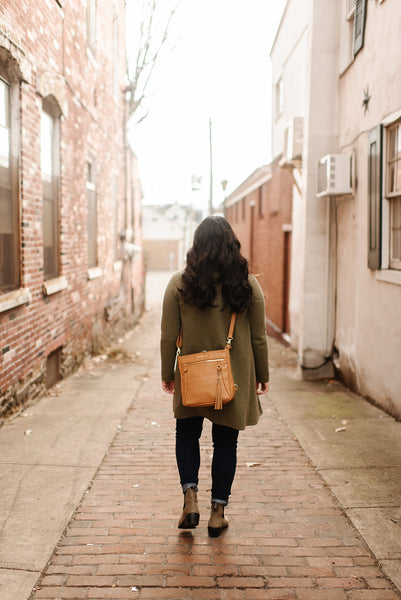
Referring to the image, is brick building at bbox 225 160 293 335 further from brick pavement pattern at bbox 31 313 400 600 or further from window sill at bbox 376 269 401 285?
brick pavement pattern at bbox 31 313 400 600

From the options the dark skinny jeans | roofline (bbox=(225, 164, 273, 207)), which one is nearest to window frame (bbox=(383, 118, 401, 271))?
the dark skinny jeans

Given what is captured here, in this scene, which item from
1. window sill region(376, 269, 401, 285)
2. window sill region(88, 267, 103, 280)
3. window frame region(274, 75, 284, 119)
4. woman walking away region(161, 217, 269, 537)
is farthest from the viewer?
window frame region(274, 75, 284, 119)

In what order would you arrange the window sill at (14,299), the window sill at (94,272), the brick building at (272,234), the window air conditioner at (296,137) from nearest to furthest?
the window sill at (14,299), the window air conditioner at (296,137), the window sill at (94,272), the brick building at (272,234)

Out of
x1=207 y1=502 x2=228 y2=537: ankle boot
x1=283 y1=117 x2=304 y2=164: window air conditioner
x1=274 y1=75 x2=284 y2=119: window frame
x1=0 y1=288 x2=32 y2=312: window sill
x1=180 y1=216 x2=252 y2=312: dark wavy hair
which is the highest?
x1=274 y1=75 x2=284 y2=119: window frame

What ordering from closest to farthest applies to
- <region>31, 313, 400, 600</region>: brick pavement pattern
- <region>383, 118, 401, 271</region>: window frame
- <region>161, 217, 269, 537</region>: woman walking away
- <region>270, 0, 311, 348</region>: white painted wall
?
<region>31, 313, 400, 600</region>: brick pavement pattern, <region>161, 217, 269, 537</region>: woman walking away, <region>383, 118, 401, 271</region>: window frame, <region>270, 0, 311, 348</region>: white painted wall

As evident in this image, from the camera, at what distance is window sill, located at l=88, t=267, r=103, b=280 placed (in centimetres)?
1001

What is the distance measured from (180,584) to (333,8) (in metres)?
7.91

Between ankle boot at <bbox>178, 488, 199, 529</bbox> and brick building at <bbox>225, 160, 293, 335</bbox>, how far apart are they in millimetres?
A: 6170

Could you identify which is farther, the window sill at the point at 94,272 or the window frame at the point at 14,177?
the window sill at the point at 94,272

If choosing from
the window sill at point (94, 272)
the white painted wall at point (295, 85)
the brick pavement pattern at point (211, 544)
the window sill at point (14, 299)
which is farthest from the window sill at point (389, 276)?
the window sill at point (94, 272)

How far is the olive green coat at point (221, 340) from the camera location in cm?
337

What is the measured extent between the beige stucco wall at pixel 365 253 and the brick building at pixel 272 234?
2.02 metres

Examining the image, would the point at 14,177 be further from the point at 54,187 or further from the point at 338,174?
the point at 338,174

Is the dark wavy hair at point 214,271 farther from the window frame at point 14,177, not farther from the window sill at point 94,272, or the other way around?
the window sill at point 94,272
